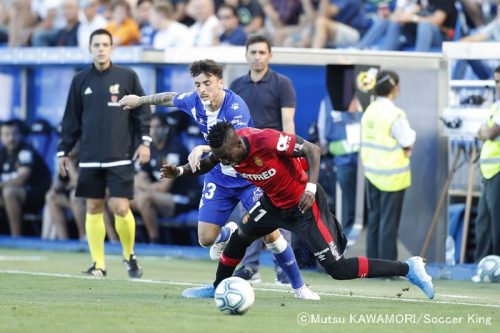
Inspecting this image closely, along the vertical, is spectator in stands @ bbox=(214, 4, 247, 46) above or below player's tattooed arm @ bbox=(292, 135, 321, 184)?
above

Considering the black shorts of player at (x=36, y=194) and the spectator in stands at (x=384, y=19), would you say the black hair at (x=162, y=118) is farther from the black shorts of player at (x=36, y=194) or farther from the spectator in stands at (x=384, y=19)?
the spectator in stands at (x=384, y=19)

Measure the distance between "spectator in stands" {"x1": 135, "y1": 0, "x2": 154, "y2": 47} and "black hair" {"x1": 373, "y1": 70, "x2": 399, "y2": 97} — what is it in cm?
655

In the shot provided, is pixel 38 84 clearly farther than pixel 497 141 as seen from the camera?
Yes

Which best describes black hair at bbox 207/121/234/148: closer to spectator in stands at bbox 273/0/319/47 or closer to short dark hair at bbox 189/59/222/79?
short dark hair at bbox 189/59/222/79

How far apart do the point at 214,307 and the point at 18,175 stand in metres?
10.4

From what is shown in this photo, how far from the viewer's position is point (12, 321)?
8430 millimetres

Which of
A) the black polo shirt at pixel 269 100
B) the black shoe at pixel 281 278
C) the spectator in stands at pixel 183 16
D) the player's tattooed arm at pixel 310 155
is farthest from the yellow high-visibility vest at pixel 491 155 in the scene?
the spectator in stands at pixel 183 16

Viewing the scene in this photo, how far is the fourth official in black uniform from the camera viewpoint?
1323cm

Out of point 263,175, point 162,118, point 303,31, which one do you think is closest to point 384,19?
point 303,31

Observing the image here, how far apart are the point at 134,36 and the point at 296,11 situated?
105 inches

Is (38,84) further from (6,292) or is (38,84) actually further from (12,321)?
(12,321)

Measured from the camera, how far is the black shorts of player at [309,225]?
32.3 ft

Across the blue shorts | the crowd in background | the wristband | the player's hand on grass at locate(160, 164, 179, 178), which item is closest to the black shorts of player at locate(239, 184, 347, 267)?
the wristband

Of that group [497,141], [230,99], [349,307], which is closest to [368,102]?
[497,141]
